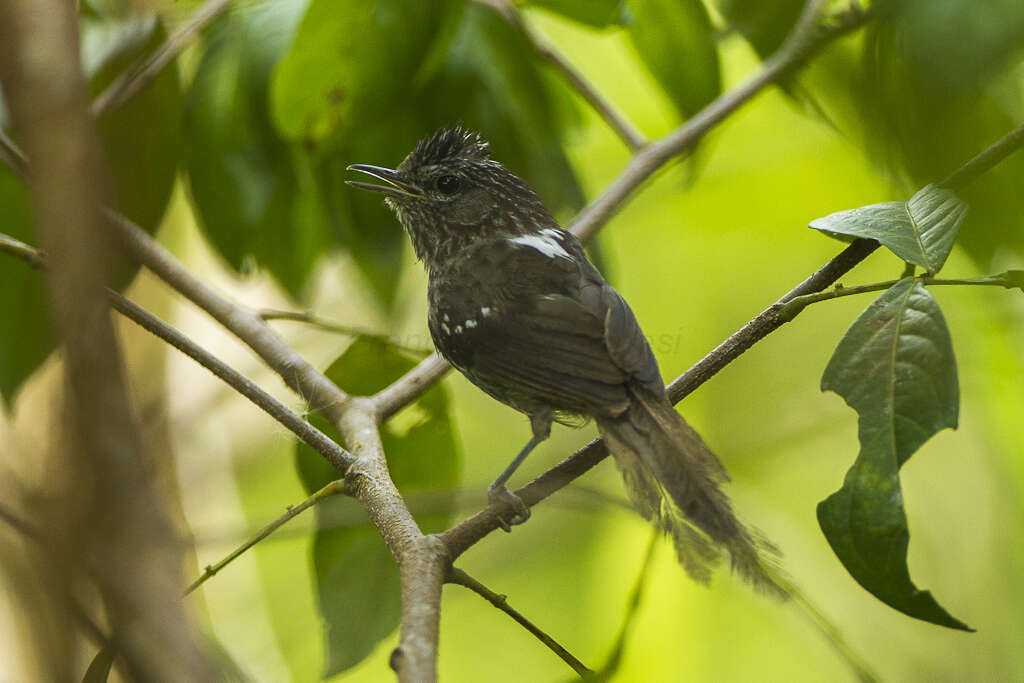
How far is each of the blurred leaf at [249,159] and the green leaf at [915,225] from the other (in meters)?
1.64

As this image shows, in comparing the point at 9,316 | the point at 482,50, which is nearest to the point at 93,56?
the point at 9,316

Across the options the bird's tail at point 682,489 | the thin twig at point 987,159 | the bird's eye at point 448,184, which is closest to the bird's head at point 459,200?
the bird's eye at point 448,184

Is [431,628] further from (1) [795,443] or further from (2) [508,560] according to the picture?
(1) [795,443]

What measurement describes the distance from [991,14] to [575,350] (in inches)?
44.3

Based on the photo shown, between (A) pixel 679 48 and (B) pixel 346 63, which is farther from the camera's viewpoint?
(A) pixel 679 48

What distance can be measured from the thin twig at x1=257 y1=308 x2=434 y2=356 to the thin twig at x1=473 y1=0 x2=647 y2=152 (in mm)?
925

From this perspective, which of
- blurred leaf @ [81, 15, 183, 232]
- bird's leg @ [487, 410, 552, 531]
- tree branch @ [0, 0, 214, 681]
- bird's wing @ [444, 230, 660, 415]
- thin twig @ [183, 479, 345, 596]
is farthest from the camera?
blurred leaf @ [81, 15, 183, 232]

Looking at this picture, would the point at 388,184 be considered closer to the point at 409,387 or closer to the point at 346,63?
the point at 346,63

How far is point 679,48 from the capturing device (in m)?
2.55

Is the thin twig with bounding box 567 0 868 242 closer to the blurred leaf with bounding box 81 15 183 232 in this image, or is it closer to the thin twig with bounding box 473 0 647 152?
the thin twig with bounding box 473 0 647 152

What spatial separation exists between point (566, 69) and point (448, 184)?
51cm

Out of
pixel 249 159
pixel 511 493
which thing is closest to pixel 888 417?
pixel 511 493

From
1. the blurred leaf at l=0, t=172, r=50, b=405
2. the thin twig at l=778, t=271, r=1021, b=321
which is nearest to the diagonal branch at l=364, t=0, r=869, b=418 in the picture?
the thin twig at l=778, t=271, r=1021, b=321

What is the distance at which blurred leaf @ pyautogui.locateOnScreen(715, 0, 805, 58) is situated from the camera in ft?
7.84
